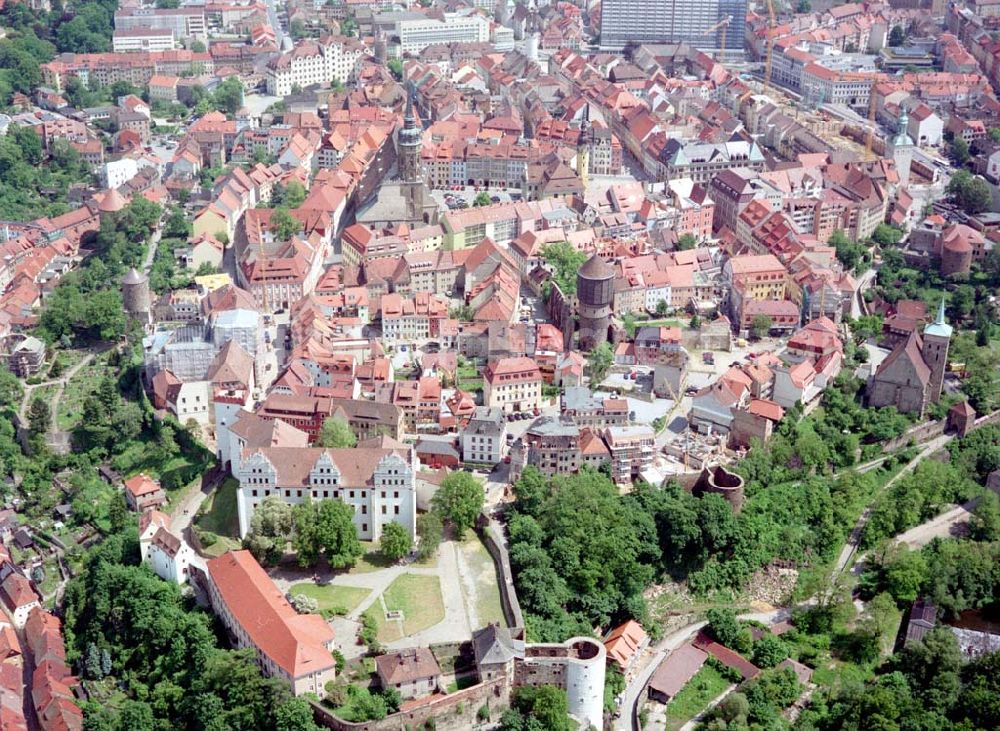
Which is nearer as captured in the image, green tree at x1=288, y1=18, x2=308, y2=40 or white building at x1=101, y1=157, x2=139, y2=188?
white building at x1=101, y1=157, x2=139, y2=188

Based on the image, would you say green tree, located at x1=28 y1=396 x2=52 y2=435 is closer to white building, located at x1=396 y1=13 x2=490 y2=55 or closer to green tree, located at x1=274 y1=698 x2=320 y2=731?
green tree, located at x1=274 y1=698 x2=320 y2=731

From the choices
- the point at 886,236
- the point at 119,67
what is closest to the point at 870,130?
the point at 886,236

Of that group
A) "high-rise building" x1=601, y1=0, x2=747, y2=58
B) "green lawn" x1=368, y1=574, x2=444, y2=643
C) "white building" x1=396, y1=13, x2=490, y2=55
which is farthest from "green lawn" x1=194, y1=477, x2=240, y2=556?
"high-rise building" x1=601, y1=0, x2=747, y2=58

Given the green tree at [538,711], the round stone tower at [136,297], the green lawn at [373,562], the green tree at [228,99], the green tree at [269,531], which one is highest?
the green tree at [228,99]

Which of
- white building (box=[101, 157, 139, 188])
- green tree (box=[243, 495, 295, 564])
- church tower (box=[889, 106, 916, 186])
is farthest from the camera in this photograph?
church tower (box=[889, 106, 916, 186])

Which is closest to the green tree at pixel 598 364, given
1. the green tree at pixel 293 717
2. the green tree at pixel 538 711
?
the green tree at pixel 538 711

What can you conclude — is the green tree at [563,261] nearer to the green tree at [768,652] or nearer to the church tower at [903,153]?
the green tree at [768,652]
